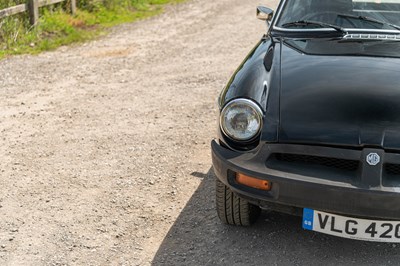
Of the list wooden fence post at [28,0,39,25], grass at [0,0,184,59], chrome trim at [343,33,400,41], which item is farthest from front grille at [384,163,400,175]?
wooden fence post at [28,0,39,25]

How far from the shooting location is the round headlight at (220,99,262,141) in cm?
347

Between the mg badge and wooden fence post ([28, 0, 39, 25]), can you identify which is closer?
the mg badge

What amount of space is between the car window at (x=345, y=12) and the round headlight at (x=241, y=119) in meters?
1.25

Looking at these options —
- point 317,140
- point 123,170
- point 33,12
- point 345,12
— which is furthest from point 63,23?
point 317,140

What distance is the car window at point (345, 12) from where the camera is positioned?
14.4ft


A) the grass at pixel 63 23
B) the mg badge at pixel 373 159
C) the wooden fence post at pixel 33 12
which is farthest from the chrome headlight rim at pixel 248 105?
the wooden fence post at pixel 33 12

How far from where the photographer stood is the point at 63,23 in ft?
34.2

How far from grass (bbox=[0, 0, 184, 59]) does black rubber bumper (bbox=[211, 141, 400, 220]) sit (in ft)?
20.9

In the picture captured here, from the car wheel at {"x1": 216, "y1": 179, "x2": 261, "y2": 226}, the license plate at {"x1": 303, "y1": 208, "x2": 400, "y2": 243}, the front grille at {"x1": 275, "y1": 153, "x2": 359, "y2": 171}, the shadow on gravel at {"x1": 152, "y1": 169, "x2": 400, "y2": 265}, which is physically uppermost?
the front grille at {"x1": 275, "y1": 153, "x2": 359, "y2": 171}

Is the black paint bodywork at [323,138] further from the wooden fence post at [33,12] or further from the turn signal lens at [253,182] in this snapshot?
the wooden fence post at [33,12]

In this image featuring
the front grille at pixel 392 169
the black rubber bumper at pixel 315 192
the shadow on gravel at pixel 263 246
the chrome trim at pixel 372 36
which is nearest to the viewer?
the black rubber bumper at pixel 315 192

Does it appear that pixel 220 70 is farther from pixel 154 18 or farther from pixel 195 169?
pixel 154 18

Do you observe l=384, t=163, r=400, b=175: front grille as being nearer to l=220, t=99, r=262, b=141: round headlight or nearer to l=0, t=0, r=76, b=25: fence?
l=220, t=99, r=262, b=141: round headlight

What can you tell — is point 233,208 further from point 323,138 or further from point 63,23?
point 63,23
